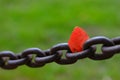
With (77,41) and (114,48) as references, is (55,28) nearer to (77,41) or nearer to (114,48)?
(77,41)

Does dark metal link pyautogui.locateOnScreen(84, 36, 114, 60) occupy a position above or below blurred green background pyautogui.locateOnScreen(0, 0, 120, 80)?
above

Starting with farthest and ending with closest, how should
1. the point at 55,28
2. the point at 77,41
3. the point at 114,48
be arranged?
the point at 55,28 < the point at 77,41 < the point at 114,48

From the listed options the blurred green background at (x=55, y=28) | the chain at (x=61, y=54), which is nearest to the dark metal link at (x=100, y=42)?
the chain at (x=61, y=54)

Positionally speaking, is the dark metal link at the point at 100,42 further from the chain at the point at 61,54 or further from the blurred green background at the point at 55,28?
the blurred green background at the point at 55,28

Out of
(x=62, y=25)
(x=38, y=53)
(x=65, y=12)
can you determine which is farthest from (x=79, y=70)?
(x=38, y=53)

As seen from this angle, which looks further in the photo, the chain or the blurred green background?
the blurred green background

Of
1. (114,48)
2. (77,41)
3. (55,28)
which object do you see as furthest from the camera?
(55,28)

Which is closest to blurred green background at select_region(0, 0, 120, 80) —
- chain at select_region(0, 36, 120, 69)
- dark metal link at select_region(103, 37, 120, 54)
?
chain at select_region(0, 36, 120, 69)

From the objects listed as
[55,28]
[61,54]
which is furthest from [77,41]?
[55,28]

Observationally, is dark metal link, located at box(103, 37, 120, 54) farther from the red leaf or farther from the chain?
the red leaf
